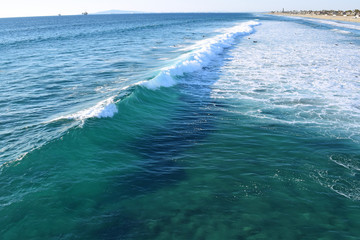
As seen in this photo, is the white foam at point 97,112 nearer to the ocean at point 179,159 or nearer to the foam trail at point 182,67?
the ocean at point 179,159

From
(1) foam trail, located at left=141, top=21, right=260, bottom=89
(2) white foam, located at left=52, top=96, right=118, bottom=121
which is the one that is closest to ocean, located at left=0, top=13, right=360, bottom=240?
(2) white foam, located at left=52, top=96, right=118, bottom=121

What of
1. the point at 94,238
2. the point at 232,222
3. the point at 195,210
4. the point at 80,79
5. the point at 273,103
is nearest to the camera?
the point at 94,238

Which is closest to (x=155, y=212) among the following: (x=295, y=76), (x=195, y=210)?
(x=195, y=210)

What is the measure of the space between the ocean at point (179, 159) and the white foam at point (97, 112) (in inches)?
3.9

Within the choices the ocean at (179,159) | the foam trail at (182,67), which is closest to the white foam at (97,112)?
the ocean at (179,159)

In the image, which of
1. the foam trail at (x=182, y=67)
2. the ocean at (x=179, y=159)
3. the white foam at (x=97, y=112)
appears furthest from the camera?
the foam trail at (x=182, y=67)

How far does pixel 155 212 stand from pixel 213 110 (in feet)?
29.2

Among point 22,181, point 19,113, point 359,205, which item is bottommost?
point 359,205

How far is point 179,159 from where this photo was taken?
10500 mm

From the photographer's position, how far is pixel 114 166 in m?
10.1

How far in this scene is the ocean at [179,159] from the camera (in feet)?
24.3

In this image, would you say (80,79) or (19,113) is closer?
(19,113)

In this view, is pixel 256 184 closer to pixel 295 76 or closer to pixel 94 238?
pixel 94 238

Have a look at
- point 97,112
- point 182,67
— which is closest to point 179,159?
point 97,112
